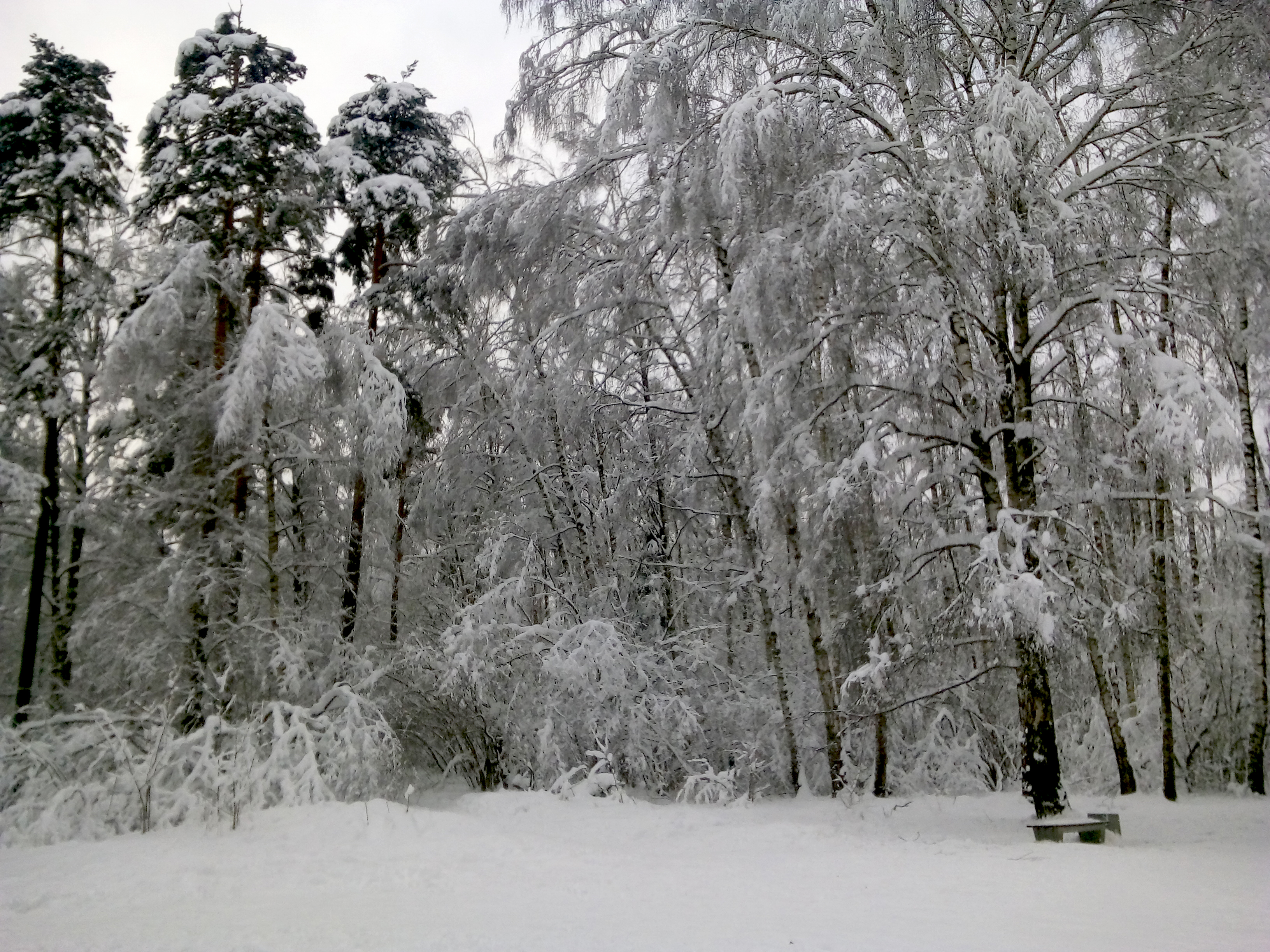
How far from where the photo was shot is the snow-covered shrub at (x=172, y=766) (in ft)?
23.0

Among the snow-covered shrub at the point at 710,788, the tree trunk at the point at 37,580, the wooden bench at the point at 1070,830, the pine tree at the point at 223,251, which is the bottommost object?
the snow-covered shrub at the point at 710,788

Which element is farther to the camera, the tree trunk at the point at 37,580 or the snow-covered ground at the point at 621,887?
the tree trunk at the point at 37,580

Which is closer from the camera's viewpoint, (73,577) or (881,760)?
(881,760)

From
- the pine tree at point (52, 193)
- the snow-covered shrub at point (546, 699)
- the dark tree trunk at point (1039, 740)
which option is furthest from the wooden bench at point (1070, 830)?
the pine tree at point (52, 193)

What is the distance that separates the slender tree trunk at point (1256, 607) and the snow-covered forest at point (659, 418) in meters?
0.06

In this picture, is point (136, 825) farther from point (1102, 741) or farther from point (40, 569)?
point (1102, 741)

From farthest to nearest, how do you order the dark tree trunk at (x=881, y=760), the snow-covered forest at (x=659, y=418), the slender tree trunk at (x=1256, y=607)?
the dark tree trunk at (x=881, y=760) < the slender tree trunk at (x=1256, y=607) < the snow-covered forest at (x=659, y=418)

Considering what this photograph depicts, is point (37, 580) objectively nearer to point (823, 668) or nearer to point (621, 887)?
point (621, 887)

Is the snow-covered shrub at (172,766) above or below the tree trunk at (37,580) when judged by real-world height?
below

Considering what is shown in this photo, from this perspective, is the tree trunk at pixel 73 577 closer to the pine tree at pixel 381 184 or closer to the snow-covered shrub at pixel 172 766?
the snow-covered shrub at pixel 172 766

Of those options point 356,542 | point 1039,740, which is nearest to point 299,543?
point 356,542

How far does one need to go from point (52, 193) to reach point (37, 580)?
16.2ft

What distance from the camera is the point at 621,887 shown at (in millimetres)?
5145

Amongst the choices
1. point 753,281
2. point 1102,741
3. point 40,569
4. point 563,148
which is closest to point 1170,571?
point 1102,741
